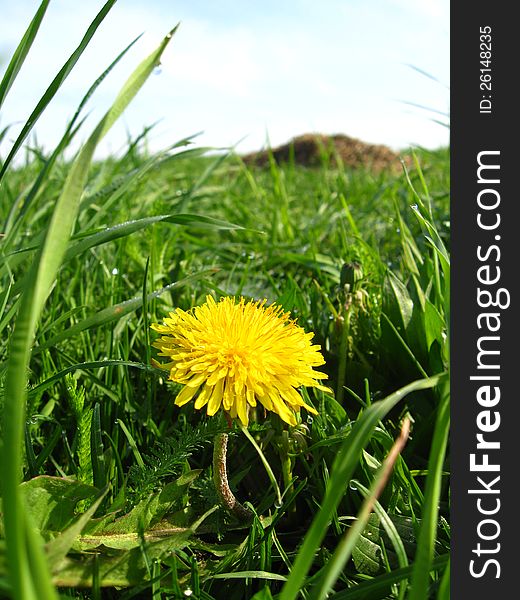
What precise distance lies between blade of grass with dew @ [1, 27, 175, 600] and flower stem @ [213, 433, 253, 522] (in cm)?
40

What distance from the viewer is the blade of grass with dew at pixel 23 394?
0.45m

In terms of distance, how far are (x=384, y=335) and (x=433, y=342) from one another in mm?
123

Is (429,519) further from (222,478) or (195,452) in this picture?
(195,452)

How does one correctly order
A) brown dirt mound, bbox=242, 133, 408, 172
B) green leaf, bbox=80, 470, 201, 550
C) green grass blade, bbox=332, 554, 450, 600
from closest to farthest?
1. green grass blade, bbox=332, 554, 450, 600
2. green leaf, bbox=80, 470, 201, 550
3. brown dirt mound, bbox=242, 133, 408, 172

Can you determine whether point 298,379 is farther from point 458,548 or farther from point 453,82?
point 453,82

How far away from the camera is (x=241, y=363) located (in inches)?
32.4

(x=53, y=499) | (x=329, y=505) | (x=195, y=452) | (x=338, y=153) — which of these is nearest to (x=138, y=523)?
(x=53, y=499)

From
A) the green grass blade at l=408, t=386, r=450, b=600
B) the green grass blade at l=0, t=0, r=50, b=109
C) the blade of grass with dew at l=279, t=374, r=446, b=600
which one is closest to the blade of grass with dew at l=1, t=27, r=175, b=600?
the blade of grass with dew at l=279, t=374, r=446, b=600

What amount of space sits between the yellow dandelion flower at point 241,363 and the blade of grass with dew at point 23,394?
0.32 m

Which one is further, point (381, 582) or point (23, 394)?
point (381, 582)

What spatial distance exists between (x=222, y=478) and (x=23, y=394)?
1.58 feet

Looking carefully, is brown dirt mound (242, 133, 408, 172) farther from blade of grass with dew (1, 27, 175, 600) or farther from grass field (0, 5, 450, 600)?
blade of grass with dew (1, 27, 175, 600)

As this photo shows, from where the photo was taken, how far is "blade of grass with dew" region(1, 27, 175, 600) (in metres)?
0.45

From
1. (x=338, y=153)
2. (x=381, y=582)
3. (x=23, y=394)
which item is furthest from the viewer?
(x=338, y=153)
